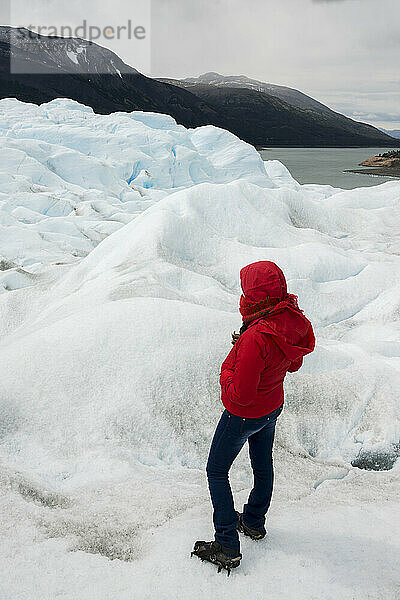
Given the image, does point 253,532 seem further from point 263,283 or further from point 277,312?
point 263,283

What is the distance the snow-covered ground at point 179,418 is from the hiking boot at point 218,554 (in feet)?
0.13

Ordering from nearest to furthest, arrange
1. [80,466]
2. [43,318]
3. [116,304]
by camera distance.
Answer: [80,466] → [116,304] → [43,318]

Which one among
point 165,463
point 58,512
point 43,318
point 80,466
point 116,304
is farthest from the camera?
point 43,318

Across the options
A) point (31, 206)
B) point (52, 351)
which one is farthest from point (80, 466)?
point (31, 206)

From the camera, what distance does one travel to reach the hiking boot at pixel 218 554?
76.7 inches

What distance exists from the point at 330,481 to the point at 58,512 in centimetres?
158

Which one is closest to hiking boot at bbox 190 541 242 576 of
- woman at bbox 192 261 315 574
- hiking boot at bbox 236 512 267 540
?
woman at bbox 192 261 315 574

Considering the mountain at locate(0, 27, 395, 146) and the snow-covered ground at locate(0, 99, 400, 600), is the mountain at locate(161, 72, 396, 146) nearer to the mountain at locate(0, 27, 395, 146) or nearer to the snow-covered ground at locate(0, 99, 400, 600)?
the mountain at locate(0, 27, 395, 146)

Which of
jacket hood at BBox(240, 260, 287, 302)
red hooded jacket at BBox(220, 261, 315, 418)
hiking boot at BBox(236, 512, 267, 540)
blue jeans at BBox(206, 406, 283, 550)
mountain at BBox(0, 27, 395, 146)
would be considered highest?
mountain at BBox(0, 27, 395, 146)

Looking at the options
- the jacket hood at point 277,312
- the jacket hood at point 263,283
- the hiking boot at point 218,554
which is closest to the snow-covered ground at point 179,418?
the hiking boot at point 218,554

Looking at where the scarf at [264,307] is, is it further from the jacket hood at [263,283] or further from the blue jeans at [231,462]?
the blue jeans at [231,462]

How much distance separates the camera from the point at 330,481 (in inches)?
113

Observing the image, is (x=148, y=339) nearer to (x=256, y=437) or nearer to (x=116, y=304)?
(x=116, y=304)

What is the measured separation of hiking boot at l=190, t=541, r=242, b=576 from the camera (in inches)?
76.7
